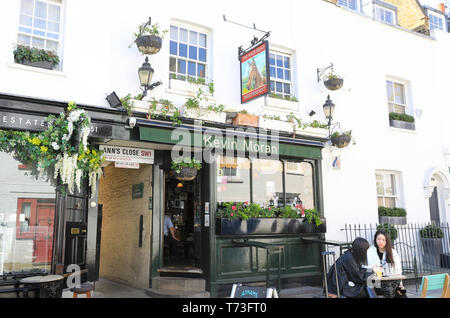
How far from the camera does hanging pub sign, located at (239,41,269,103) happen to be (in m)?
8.25

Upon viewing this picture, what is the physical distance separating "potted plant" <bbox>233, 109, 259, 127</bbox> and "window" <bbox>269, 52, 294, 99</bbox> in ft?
4.24

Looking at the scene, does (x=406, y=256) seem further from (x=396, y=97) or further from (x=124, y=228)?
(x=124, y=228)

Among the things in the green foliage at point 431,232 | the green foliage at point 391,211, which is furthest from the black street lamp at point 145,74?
the green foliage at point 431,232

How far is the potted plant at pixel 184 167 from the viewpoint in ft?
27.3

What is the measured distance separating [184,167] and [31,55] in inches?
141

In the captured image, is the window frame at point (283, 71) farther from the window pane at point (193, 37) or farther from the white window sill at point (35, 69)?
the white window sill at point (35, 69)

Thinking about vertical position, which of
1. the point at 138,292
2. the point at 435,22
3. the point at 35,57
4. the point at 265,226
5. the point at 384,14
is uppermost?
the point at 435,22

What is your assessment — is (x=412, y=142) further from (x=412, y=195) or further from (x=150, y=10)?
(x=150, y=10)

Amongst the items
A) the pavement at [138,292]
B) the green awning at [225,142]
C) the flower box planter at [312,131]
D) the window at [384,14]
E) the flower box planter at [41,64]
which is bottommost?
the pavement at [138,292]

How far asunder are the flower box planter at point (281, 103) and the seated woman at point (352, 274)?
Answer: 178 inches

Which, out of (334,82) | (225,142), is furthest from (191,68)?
(334,82)

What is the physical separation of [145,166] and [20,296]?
374 cm

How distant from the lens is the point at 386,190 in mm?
11500

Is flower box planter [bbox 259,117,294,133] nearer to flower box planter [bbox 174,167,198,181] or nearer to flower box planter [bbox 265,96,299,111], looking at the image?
flower box planter [bbox 265,96,299,111]
